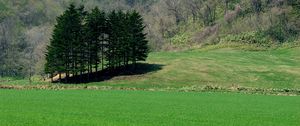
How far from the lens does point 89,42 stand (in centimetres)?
9262

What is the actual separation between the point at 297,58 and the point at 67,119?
87.8 meters

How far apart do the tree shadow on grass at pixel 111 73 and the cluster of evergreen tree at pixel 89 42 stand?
84 cm

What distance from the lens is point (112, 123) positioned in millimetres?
30031

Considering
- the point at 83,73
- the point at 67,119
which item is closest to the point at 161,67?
the point at 83,73

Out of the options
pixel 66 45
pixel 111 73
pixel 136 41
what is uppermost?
pixel 136 41

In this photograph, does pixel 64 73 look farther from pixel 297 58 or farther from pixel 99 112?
pixel 99 112

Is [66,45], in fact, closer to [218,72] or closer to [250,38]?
[218,72]

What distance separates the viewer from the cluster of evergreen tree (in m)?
89.8

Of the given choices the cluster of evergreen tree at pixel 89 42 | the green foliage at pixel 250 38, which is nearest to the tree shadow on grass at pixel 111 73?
the cluster of evergreen tree at pixel 89 42

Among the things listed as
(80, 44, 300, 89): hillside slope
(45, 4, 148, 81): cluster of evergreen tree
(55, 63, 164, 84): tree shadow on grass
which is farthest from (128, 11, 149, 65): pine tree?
(80, 44, 300, 89): hillside slope

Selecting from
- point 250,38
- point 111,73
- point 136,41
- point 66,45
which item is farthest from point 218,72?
point 250,38

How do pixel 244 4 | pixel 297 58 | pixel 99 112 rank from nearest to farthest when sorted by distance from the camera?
pixel 99 112
pixel 297 58
pixel 244 4

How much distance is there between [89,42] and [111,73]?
6506 mm

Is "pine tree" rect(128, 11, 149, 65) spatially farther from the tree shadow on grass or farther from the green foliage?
the green foliage
